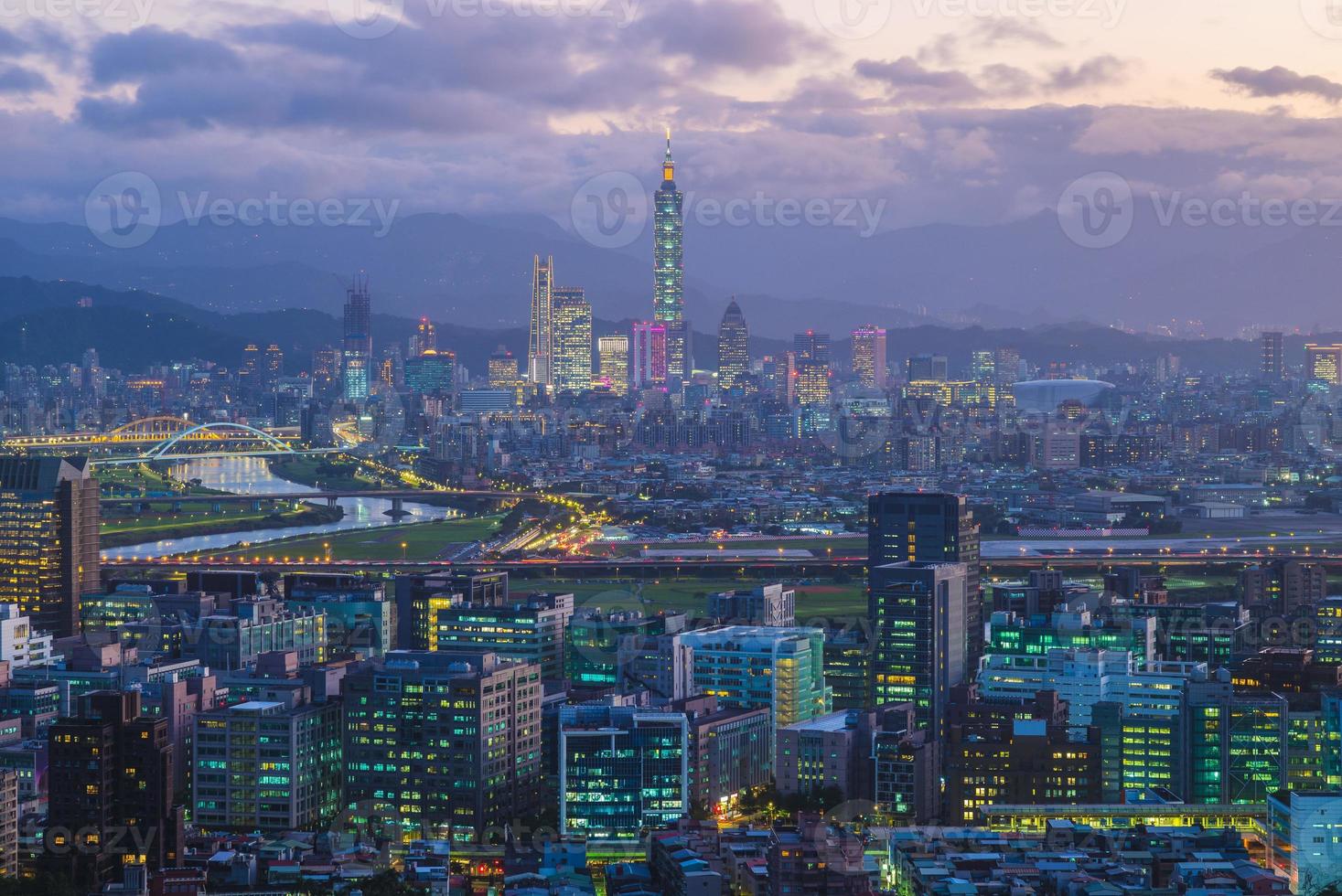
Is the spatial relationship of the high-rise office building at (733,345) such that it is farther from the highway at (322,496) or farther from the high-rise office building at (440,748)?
the high-rise office building at (440,748)

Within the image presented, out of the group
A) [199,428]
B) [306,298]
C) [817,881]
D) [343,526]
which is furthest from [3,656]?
[306,298]

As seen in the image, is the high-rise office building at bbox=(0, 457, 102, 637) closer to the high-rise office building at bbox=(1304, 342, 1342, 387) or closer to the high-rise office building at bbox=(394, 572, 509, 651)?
the high-rise office building at bbox=(394, 572, 509, 651)

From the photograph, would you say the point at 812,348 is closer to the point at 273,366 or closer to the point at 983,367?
the point at 983,367

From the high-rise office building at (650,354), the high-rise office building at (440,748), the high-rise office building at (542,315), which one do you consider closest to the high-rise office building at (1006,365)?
the high-rise office building at (650,354)

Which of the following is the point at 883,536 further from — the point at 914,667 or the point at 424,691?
the point at 424,691

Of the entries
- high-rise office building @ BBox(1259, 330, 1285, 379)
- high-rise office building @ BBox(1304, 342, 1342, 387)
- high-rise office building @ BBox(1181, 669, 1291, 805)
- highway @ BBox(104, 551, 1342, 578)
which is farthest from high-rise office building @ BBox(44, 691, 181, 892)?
high-rise office building @ BBox(1259, 330, 1285, 379)
